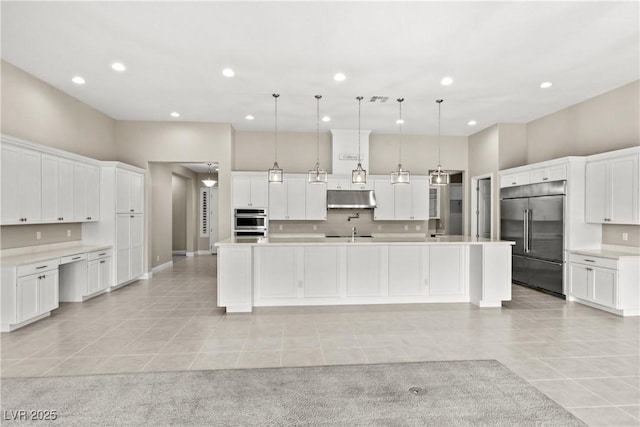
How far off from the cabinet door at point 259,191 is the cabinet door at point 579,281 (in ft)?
18.6

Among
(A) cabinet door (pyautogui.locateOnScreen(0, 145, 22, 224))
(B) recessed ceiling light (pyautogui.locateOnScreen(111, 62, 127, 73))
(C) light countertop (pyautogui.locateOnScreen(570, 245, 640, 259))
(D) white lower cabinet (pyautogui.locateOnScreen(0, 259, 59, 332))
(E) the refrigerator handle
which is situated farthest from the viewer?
(E) the refrigerator handle

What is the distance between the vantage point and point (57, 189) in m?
4.87

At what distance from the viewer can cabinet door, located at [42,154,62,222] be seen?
4609 mm

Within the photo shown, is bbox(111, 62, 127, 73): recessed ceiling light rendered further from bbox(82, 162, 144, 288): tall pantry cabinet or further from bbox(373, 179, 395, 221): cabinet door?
bbox(373, 179, 395, 221): cabinet door

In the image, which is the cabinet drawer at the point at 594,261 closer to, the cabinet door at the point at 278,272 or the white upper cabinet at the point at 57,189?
the cabinet door at the point at 278,272

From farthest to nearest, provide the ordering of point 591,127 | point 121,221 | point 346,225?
point 346,225 < point 121,221 < point 591,127

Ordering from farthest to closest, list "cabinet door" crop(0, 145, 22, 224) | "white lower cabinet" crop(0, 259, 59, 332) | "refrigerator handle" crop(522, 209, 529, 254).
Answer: "refrigerator handle" crop(522, 209, 529, 254) < "cabinet door" crop(0, 145, 22, 224) < "white lower cabinet" crop(0, 259, 59, 332)

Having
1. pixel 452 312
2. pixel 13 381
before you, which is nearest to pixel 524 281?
pixel 452 312

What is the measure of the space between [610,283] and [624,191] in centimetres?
131

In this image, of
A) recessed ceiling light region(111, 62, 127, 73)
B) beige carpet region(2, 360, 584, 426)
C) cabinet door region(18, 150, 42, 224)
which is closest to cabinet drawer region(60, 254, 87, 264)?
cabinet door region(18, 150, 42, 224)

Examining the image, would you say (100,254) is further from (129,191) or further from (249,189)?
(249,189)

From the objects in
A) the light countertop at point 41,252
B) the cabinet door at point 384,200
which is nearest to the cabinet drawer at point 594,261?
the cabinet door at point 384,200

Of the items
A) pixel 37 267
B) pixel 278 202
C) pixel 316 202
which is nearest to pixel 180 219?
pixel 278 202

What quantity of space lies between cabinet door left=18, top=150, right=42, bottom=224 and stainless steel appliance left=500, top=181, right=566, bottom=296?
7.78 metres
